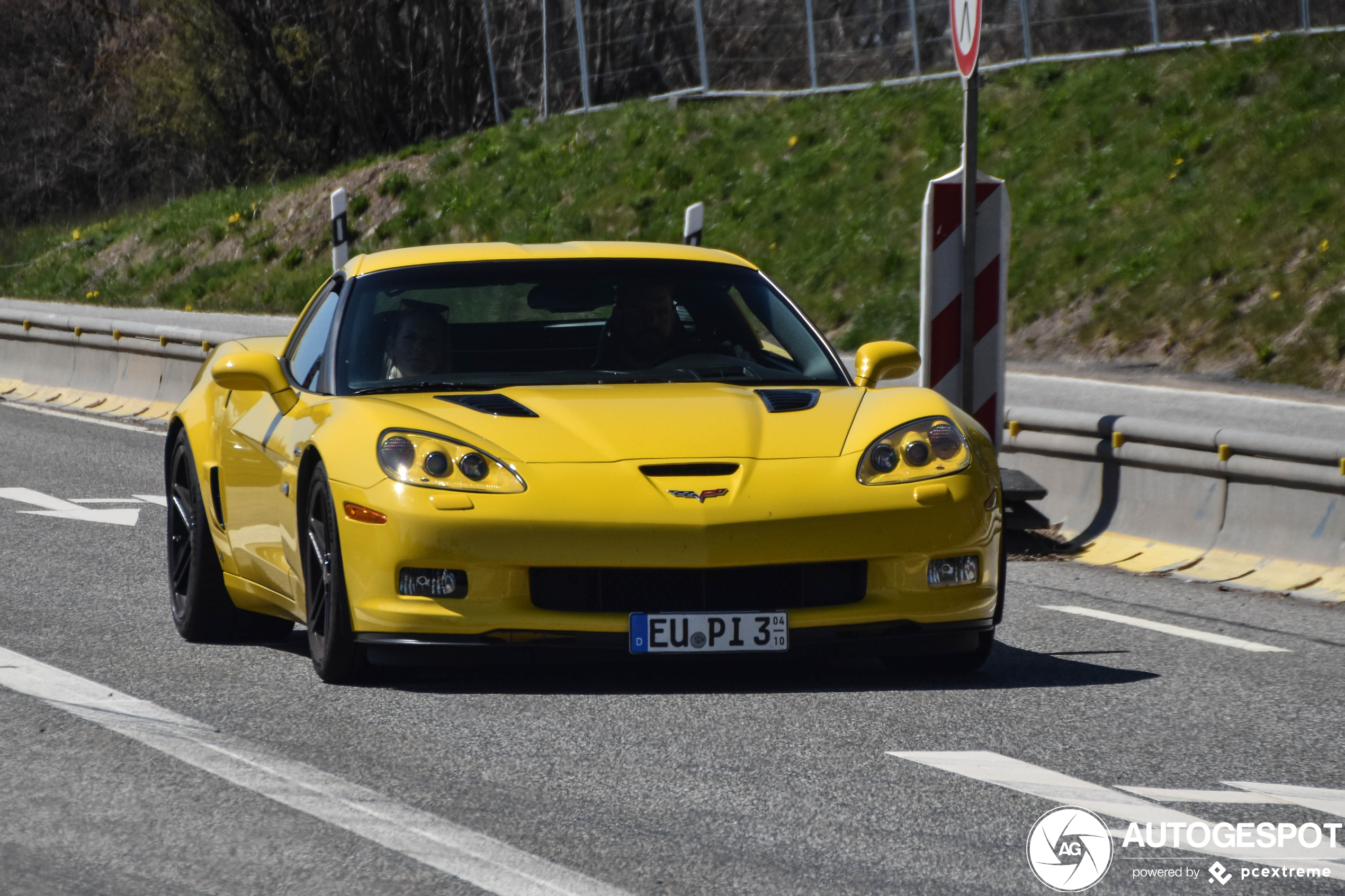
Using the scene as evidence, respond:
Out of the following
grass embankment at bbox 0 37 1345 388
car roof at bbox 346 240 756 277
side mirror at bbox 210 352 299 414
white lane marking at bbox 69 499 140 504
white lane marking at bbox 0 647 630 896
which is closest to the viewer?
white lane marking at bbox 0 647 630 896

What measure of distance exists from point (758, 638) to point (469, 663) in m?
0.87

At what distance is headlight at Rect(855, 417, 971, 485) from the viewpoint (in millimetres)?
6215

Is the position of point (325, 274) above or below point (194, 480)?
below

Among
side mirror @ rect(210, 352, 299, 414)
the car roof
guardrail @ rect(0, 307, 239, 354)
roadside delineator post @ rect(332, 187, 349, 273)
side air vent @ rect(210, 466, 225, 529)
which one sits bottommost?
guardrail @ rect(0, 307, 239, 354)

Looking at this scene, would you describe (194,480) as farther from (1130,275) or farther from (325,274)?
(325,274)

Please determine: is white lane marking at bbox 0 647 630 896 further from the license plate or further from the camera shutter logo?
the license plate

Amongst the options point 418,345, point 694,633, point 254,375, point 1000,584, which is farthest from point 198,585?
point 1000,584

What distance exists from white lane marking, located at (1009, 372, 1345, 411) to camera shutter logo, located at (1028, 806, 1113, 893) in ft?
34.1

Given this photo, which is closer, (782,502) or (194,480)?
(782,502)

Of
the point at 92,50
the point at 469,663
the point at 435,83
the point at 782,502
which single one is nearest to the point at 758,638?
the point at 782,502

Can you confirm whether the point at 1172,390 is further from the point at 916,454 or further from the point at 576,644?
the point at 576,644

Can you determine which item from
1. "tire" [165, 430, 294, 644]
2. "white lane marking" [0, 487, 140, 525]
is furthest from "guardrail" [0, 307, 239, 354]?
"tire" [165, 430, 294, 644]

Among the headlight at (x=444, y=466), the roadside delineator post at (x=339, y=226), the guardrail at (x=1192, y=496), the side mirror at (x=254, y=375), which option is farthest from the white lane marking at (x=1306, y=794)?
the roadside delineator post at (x=339, y=226)

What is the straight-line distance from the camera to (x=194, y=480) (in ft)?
25.2
